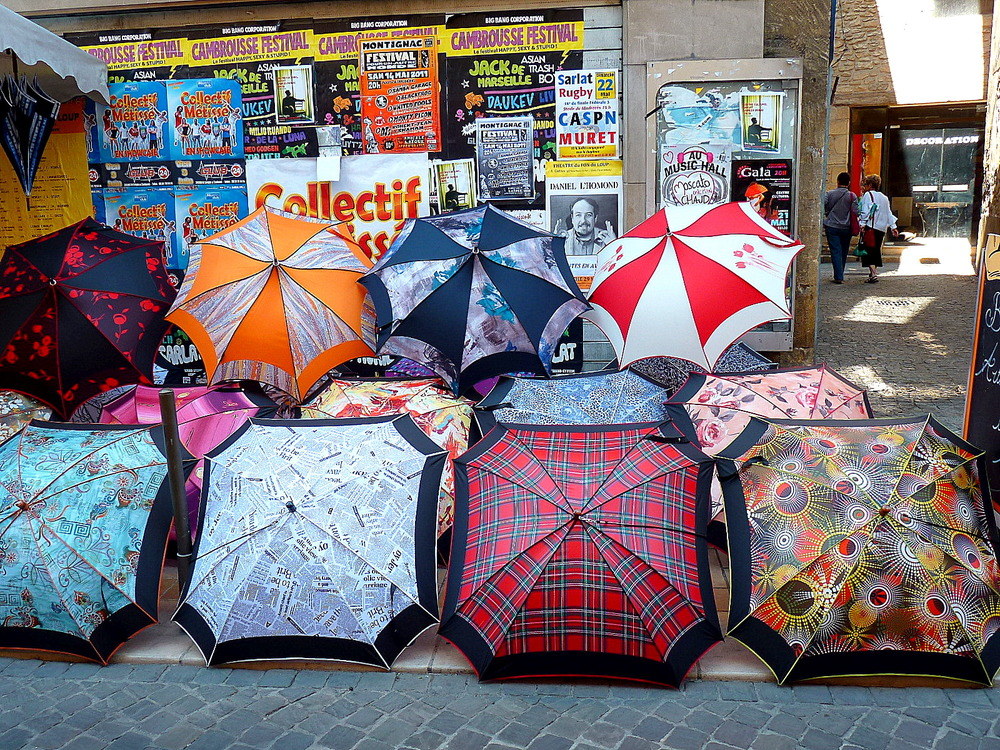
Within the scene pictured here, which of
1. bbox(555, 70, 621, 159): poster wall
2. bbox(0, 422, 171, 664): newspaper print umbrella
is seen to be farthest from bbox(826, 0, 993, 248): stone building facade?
bbox(0, 422, 171, 664): newspaper print umbrella

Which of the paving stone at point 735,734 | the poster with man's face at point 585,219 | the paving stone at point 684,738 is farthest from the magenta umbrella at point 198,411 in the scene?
the poster with man's face at point 585,219

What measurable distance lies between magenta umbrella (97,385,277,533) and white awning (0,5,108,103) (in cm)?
288

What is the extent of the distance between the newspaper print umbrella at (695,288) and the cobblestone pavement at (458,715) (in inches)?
90.3

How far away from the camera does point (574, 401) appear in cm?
514

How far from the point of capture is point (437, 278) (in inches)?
223

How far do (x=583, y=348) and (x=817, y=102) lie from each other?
2838 mm

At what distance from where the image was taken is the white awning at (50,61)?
6.62m

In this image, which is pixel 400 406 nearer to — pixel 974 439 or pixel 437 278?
pixel 437 278

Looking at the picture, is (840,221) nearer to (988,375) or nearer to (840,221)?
(840,221)

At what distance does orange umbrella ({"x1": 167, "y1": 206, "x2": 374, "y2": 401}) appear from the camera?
5625 mm

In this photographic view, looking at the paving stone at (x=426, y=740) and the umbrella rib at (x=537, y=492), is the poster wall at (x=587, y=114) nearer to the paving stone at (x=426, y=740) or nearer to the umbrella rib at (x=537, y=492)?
the umbrella rib at (x=537, y=492)

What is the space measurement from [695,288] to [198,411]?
3.10 meters

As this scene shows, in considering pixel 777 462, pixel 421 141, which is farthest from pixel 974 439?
pixel 421 141

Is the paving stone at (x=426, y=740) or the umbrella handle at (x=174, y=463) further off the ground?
the umbrella handle at (x=174, y=463)
